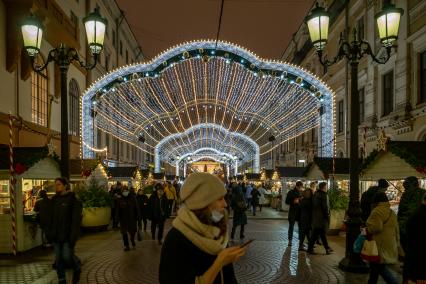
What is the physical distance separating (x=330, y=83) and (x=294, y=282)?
28.8m

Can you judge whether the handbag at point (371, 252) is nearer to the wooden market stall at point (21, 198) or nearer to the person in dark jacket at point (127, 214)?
the person in dark jacket at point (127, 214)

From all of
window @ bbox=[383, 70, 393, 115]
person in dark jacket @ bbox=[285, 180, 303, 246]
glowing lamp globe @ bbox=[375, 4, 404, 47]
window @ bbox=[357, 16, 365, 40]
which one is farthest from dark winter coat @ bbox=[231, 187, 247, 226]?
window @ bbox=[357, 16, 365, 40]

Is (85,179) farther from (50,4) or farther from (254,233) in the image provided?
(50,4)

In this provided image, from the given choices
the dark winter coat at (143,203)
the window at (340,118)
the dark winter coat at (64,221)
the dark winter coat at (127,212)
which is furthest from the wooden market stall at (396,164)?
the window at (340,118)

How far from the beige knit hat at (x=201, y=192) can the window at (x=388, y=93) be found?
912 inches

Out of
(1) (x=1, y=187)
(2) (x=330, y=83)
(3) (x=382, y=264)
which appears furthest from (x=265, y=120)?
(3) (x=382, y=264)

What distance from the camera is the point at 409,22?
2128 cm

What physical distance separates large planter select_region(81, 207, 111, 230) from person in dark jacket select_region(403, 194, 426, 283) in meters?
12.4

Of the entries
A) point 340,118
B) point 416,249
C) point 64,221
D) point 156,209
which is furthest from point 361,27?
point 416,249

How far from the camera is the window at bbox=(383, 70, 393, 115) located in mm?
24469

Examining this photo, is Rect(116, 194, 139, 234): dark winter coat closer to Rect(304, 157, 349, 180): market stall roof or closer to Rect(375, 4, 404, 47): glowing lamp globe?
Rect(375, 4, 404, 47): glowing lamp globe

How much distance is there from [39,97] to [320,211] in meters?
15.6

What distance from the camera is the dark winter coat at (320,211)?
1206 cm

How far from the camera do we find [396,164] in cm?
1196
